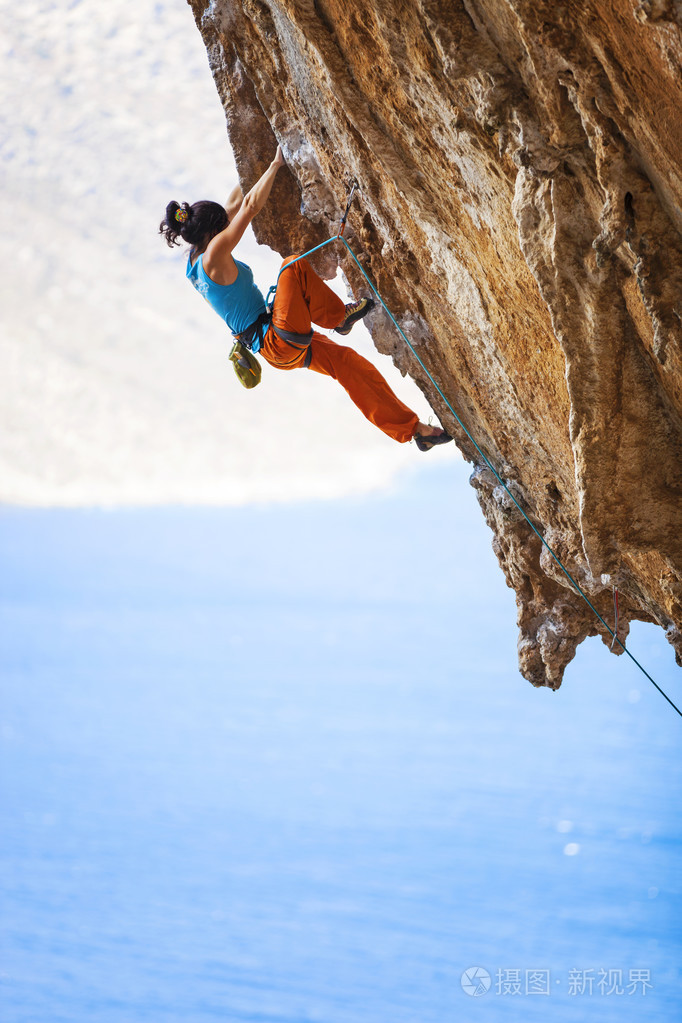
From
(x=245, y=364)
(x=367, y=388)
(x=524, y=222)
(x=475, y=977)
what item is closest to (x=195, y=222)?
(x=245, y=364)

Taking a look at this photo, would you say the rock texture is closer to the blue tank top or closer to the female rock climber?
the female rock climber

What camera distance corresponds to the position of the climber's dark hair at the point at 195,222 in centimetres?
376

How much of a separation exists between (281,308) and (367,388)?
0.47 meters

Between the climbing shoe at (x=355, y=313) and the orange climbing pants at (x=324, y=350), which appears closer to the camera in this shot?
the orange climbing pants at (x=324, y=350)

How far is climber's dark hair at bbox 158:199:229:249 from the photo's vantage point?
3.76 m

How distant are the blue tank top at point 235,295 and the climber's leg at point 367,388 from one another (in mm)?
291

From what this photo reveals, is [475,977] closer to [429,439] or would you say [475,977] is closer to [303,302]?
[429,439]

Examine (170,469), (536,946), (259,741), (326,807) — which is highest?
(170,469)

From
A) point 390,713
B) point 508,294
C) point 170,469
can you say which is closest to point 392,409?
point 508,294

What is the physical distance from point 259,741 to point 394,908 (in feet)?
20.1

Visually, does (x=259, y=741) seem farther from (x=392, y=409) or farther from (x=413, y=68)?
(x=413, y=68)

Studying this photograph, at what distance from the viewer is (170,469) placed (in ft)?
110

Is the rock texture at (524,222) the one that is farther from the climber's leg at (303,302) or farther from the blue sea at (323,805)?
the blue sea at (323,805)

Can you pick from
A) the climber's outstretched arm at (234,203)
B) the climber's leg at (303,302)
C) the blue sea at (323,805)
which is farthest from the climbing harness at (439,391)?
the blue sea at (323,805)
